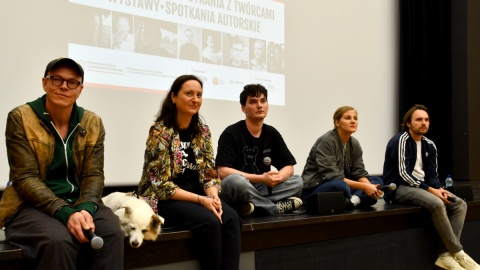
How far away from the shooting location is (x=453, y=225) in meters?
3.63

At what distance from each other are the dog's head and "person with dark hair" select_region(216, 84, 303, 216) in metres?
0.77

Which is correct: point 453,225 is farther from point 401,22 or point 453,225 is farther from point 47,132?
point 401,22

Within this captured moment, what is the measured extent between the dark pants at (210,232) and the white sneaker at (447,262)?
6.04 feet

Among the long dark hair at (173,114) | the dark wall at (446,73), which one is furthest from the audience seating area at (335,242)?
the dark wall at (446,73)

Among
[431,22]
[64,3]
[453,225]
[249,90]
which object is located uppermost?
[431,22]

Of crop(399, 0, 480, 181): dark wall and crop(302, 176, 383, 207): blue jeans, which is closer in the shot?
crop(302, 176, 383, 207): blue jeans

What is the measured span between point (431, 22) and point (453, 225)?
3.42 meters

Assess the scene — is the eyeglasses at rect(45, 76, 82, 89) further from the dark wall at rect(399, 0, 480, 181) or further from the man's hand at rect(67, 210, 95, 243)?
the dark wall at rect(399, 0, 480, 181)

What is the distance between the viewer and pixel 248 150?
308 cm

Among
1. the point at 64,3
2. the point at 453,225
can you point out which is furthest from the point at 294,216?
the point at 64,3

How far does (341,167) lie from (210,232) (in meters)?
1.53

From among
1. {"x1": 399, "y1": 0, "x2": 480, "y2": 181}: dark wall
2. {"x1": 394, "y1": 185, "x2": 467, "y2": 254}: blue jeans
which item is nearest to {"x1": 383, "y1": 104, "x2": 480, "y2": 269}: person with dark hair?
{"x1": 394, "y1": 185, "x2": 467, "y2": 254}: blue jeans

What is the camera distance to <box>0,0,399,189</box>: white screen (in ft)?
11.2

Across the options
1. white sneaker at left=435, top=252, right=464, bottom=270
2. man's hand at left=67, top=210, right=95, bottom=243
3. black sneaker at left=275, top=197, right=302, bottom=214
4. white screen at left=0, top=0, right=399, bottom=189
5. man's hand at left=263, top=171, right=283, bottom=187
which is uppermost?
white screen at left=0, top=0, right=399, bottom=189
